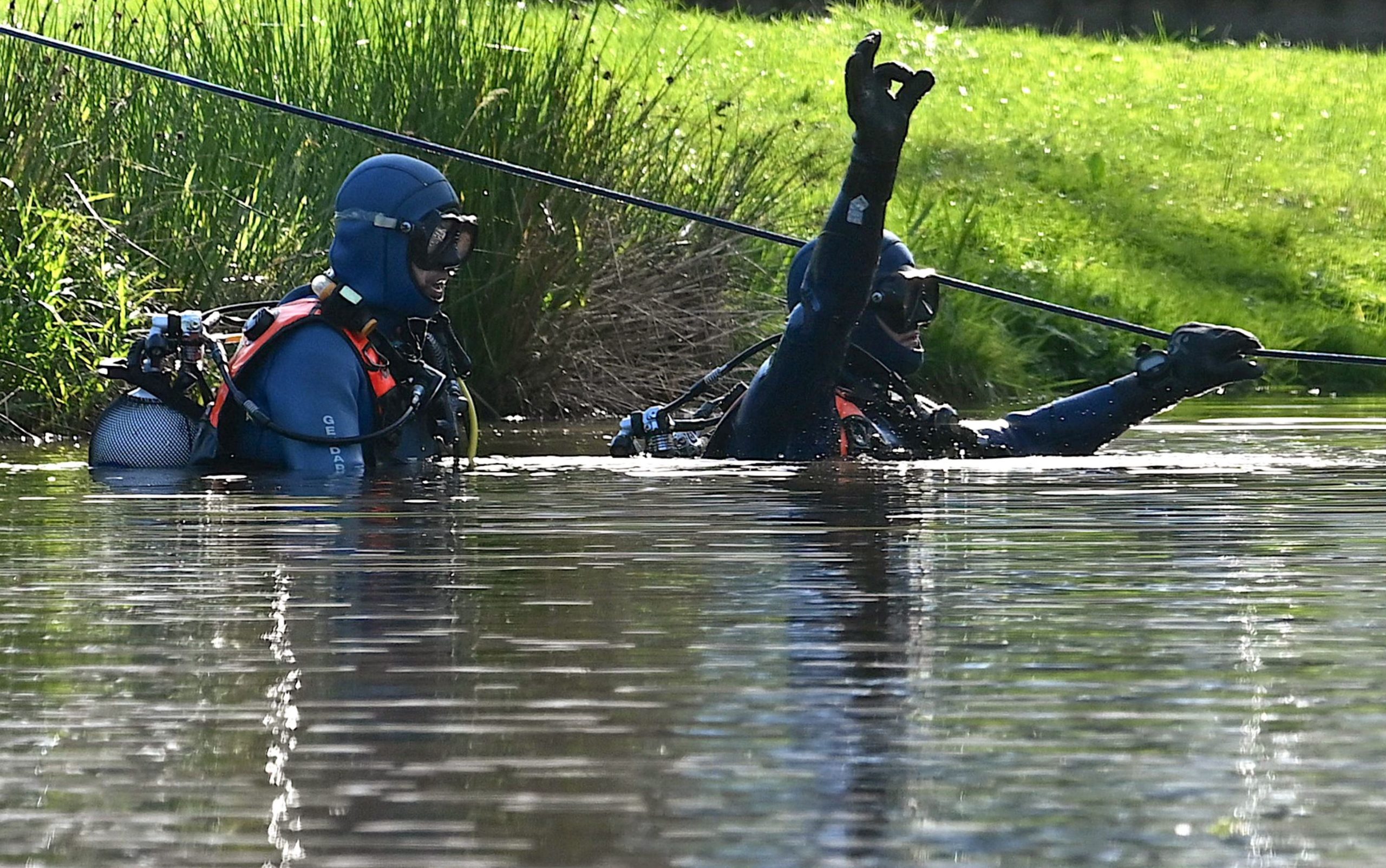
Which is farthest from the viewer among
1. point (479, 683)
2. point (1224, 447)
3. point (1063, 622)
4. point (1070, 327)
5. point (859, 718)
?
point (1070, 327)

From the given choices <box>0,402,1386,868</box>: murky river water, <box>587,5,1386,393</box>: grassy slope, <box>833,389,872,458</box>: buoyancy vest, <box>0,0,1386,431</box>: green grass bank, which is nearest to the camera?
<box>0,402,1386,868</box>: murky river water

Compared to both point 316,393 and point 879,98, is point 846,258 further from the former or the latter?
point 316,393

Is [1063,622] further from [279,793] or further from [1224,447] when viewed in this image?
[1224,447]

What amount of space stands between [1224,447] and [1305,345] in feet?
30.9

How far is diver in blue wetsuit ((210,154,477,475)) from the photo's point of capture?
9.45m

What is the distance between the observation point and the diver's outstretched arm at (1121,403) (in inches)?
428

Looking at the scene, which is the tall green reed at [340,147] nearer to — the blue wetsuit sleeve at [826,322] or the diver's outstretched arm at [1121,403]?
the diver's outstretched arm at [1121,403]

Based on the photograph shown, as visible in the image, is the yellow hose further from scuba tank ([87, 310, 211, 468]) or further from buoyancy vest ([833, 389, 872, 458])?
buoyancy vest ([833, 389, 872, 458])

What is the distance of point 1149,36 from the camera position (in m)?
32.5

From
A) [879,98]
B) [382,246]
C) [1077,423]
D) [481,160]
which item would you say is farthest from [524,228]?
[879,98]

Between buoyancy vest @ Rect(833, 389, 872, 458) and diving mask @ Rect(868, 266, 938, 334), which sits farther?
diving mask @ Rect(868, 266, 938, 334)

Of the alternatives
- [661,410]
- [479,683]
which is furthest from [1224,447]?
[479,683]

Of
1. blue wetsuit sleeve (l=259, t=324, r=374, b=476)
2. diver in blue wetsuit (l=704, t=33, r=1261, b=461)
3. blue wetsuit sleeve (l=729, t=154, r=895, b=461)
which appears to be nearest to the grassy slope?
diver in blue wetsuit (l=704, t=33, r=1261, b=461)

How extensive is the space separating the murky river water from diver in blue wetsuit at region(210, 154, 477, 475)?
0.94 metres
